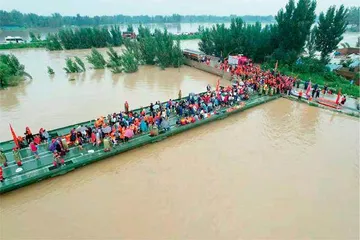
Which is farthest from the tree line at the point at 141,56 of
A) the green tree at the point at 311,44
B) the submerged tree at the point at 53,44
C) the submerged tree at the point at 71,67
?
the submerged tree at the point at 53,44

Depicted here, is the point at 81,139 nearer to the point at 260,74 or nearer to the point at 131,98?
the point at 131,98

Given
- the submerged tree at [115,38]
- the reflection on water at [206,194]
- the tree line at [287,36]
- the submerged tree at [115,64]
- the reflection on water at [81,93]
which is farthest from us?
the submerged tree at [115,38]

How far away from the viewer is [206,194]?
31.6ft

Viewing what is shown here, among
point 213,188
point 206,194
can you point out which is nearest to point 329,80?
point 213,188

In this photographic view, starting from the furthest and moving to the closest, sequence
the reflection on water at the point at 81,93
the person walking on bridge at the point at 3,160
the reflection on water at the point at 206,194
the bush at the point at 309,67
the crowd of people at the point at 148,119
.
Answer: the bush at the point at 309,67, the reflection on water at the point at 81,93, the crowd of people at the point at 148,119, the person walking on bridge at the point at 3,160, the reflection on water at the point at 206,194

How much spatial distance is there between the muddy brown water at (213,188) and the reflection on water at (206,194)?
0.12 feet

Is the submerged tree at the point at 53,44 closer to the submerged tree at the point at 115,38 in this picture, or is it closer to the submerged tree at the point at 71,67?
the submerged tree at the point at 115,38

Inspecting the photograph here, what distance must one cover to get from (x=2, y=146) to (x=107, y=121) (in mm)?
4960

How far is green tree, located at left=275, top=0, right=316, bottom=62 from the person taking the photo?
26.8 m

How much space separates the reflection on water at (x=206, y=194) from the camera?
323 inches

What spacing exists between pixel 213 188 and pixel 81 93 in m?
15.3

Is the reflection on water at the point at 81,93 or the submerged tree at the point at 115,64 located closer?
the reflection on water at the point at 81,93

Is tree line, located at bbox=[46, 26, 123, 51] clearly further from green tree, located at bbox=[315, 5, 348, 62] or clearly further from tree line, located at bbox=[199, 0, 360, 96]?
green tree, located at bbox=[315, 5, 348, 62]

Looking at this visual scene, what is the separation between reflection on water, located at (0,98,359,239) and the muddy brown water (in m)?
0.04
